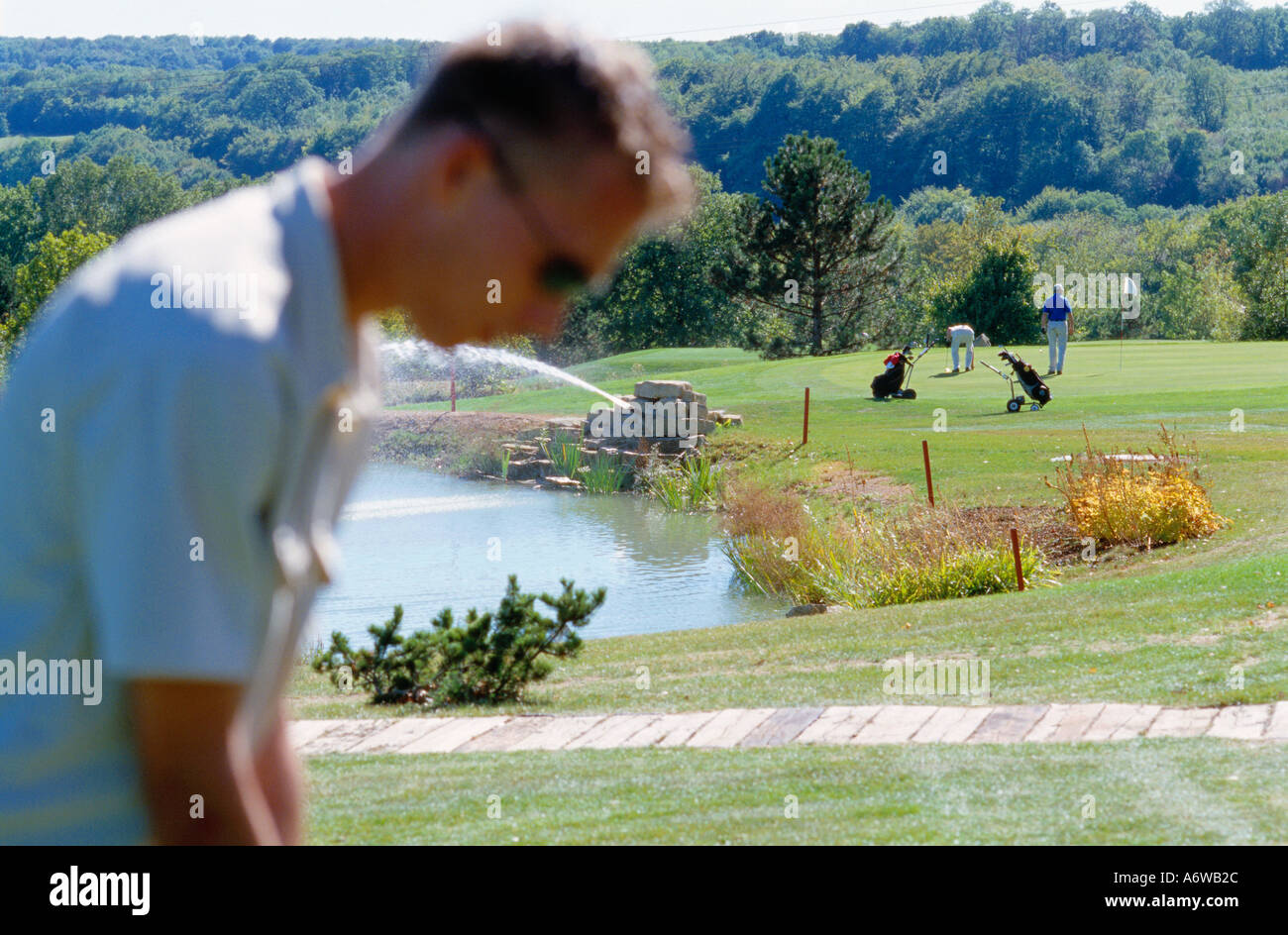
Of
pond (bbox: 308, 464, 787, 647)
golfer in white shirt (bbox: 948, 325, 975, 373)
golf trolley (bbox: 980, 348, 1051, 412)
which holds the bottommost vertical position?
pond (bbox: 308, 464, 787, 647)

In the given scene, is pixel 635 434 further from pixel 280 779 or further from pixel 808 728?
pixel 280 779

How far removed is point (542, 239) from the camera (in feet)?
3.78

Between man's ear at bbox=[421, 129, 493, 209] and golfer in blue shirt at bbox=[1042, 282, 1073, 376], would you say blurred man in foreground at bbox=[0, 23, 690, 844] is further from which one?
golfer in blue shirt at bbox=[1042, 282, 1073, 376]

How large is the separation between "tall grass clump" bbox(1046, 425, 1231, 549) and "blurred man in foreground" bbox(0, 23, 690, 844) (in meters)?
12.4

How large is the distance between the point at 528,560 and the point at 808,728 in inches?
395

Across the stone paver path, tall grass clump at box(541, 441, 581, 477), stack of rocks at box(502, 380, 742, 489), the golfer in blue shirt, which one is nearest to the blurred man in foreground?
the stone paver path

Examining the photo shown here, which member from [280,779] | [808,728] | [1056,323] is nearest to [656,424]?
[1056,323]

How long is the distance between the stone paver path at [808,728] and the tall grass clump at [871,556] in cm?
524

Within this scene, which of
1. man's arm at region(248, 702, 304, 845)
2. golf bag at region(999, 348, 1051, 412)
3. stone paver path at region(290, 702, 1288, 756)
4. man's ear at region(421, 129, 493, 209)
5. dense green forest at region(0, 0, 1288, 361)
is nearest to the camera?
man's ear at region(421, 129, 493, 209)

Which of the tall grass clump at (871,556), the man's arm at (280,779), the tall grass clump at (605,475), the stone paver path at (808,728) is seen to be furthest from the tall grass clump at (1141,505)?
the man's arm at (280,779)

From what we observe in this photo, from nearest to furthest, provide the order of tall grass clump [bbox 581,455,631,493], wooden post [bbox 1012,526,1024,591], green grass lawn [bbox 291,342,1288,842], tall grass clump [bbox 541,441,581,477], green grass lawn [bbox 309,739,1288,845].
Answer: green grass lawn [bbox 309,739,1288,845] → green grass lawn [bbox 291,342,1288,842] → wooden post [bbox 1012,526,1024,591] → tall grass clump [bbox 581,455,631,493] → tall grass clump [bbox 541,441,581,477]

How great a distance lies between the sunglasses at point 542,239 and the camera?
3.62ft

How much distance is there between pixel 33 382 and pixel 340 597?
12798 mm

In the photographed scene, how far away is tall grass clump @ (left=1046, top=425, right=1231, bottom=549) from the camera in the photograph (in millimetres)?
12734
